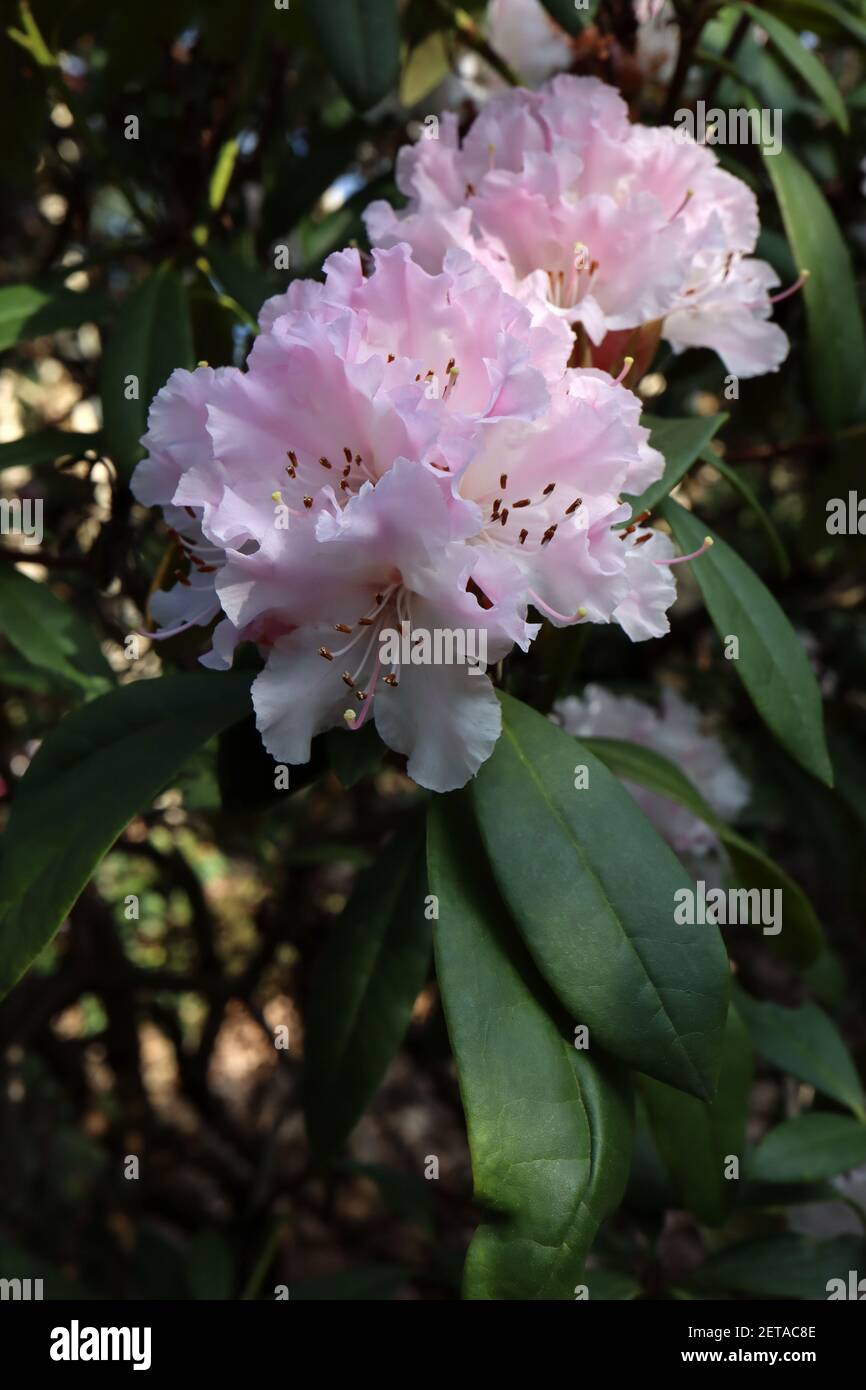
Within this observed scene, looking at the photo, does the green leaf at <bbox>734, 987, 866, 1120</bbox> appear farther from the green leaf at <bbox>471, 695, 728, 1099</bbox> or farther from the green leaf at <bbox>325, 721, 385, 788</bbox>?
the green leaf at <bbox>325, 721, 385, 788</bbox>

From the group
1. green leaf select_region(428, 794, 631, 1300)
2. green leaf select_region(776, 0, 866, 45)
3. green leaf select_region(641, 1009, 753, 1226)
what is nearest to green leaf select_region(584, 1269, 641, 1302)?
green leaf select_region(641, 1009, 753, 1226)

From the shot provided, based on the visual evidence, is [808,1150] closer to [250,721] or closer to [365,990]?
[365,990]

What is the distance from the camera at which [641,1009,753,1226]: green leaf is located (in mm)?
1053

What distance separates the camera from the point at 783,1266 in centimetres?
125

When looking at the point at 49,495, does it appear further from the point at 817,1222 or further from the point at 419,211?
the point at 817,1222

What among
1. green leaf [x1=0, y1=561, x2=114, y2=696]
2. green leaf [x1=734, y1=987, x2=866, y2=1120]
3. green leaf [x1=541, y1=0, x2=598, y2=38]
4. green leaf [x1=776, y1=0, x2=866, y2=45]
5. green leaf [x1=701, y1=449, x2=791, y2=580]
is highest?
green leaf [x1=776, y1=0, x2=866, y2=45]

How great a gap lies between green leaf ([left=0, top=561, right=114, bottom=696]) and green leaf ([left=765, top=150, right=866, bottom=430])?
0.79 m

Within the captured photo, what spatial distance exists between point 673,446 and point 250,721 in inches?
15.8

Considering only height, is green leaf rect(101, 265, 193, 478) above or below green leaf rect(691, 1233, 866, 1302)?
above

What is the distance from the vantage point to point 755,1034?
1.32 metres

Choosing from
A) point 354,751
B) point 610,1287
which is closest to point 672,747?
point 610,1287
